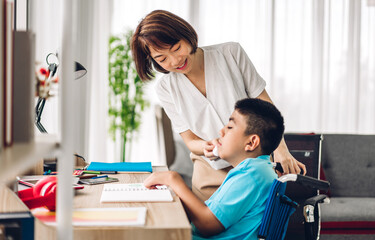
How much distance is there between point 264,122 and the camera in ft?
5.15

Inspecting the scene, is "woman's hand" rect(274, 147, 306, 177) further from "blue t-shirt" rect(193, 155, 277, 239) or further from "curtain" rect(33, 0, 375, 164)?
"curtain" rect(33, 0, 375, 164)

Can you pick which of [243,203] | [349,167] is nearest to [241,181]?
[243,203]

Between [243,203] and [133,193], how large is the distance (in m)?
0.34

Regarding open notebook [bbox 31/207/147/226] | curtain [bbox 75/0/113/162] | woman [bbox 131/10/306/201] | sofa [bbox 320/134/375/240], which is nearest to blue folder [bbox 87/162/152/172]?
woman [bbox 131/10/306/201]

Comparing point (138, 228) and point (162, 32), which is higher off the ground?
point (162, 32)

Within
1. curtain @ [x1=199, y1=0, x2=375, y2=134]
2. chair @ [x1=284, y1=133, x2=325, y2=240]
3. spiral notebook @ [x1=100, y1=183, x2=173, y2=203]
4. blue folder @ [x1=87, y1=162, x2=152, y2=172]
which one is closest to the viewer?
spiral notebook @ [x1=100, y1=183, x2=173, y2=203]

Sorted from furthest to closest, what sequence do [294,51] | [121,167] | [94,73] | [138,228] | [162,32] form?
[294,51]
[94,73]
[121,167]
[162,32]
[138,228]

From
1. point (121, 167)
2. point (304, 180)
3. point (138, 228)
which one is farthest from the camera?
point (121, 167)

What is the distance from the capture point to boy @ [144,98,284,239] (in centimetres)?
137

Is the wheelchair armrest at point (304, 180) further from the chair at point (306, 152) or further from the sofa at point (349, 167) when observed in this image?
the sofa at point (349, 167)

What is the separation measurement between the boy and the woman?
0.71 feet

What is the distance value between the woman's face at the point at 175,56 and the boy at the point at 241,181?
0.31 metres

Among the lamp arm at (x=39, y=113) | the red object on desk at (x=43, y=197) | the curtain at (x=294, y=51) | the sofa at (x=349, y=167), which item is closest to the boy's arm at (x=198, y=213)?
the red object on desk at (x=43, y=197)

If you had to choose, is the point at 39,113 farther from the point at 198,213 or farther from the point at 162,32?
the point at 198,213
